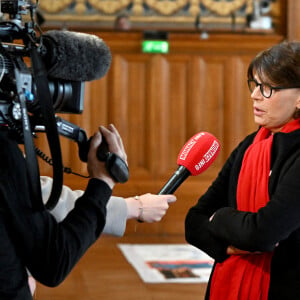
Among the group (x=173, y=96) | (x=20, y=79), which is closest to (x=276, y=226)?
(x=20, y=79)

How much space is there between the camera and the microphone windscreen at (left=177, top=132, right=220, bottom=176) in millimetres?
1520

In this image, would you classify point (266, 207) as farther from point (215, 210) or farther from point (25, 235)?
point (25, 235)

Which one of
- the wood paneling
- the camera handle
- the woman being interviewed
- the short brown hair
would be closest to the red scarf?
the woman being interviewed

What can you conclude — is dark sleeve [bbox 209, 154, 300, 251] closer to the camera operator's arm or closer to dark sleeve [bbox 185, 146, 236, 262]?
dark sleeve [bbox 185, 146, 236, 262]

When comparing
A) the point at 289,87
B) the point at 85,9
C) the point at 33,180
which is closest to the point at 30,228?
the point at 33,180

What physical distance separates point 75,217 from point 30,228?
0.10m

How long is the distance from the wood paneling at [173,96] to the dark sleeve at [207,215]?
2.78m

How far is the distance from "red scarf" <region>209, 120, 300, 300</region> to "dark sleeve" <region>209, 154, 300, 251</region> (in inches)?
→ 2.5

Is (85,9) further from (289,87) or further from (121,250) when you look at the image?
(289,87)

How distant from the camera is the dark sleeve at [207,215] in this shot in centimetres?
154

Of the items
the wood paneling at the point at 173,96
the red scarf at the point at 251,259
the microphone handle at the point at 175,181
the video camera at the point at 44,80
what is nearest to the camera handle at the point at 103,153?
the video camera at the point at 44,80

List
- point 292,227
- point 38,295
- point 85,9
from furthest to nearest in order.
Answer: point 85,9 → point 38,295 → point 292,227

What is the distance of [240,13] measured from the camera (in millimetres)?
4902

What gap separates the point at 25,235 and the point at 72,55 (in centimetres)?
33
